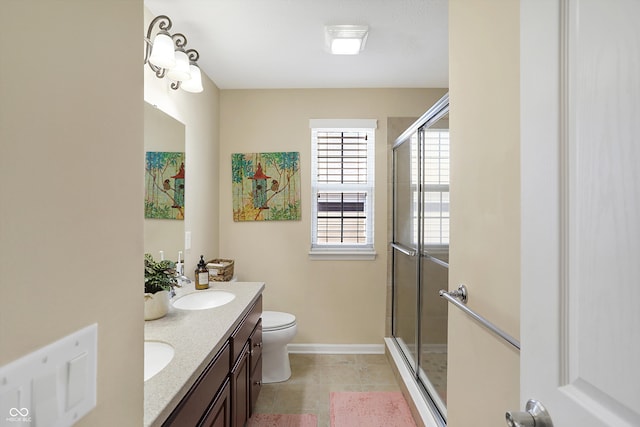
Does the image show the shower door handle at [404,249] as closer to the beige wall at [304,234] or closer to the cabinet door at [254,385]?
the beige wall at [304,234]

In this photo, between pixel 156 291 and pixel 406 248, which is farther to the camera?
pixel 406 248

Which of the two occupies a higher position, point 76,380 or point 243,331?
point 76,380

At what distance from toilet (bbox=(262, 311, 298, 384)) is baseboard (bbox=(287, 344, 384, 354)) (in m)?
0.41

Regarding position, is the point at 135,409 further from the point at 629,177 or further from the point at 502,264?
the point at 502,264

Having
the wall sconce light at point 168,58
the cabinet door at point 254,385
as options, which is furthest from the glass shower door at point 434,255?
the wall sconce light at point 168,58

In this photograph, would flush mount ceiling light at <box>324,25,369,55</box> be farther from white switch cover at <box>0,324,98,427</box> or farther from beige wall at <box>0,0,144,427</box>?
white switch cover at <box>0,324,98,427</box>

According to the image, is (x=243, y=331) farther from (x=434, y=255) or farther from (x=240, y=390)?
(x=434, y=255)

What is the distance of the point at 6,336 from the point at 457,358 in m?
1.38

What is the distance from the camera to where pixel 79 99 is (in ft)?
1.31

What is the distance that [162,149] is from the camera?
198 centimetres

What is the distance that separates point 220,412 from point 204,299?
2.68ft

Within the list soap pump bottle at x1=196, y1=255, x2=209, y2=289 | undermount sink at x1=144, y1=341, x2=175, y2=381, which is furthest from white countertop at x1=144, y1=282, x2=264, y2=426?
soap pump bottle at x1=196, y1=255, x2=209, y2=289

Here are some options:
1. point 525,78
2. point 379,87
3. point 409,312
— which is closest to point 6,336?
point 525,78

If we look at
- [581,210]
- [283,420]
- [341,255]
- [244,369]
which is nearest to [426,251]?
[341,255]
